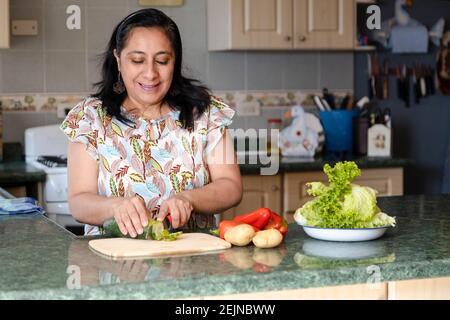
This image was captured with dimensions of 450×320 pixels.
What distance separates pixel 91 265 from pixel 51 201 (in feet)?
6.91

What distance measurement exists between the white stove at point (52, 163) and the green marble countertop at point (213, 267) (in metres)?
1.70

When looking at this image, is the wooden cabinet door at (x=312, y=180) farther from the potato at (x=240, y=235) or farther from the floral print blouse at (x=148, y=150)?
the potato at (x=240, y=235)

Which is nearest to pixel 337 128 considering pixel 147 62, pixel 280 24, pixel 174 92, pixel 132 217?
pixel 280 24

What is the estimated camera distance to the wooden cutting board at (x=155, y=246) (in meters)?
1.77

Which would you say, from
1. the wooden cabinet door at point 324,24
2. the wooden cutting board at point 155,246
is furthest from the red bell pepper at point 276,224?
the wooden cabinet door at point 324,24

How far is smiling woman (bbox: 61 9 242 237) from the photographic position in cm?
Answer: 230

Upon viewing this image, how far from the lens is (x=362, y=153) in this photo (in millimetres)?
4477

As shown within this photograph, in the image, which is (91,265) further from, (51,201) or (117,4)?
(117,4)

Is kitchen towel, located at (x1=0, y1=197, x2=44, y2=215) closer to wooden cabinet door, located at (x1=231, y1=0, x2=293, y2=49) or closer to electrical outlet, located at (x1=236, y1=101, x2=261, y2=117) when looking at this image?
wooden cabinet door, located at (x1=231, y1=0, x2=293, y2=49)

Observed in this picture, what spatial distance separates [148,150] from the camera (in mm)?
2395

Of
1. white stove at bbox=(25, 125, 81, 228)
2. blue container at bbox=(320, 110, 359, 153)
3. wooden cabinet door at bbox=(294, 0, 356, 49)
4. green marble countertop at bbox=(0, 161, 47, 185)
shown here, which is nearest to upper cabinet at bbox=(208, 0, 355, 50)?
wooden cabinet door at bbox=(294, 0, 356, 49)

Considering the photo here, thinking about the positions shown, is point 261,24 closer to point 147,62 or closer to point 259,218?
point 147,62

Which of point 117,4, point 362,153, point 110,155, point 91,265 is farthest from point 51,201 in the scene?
point 91,265

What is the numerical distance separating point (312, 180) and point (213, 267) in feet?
8.12
